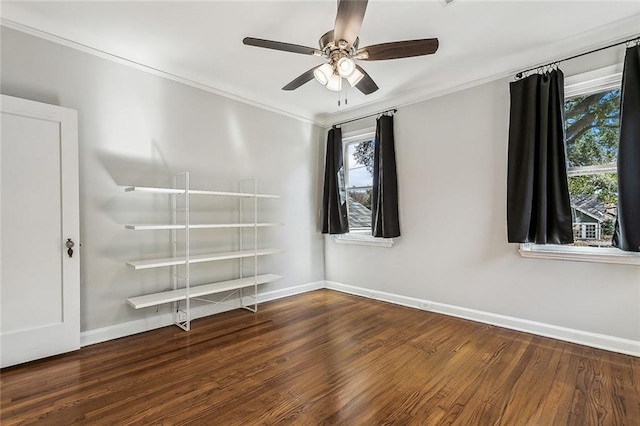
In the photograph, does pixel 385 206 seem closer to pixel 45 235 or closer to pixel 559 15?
pixel 559 15

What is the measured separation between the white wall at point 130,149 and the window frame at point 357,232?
116 cm

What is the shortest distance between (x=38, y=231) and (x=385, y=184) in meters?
3.51

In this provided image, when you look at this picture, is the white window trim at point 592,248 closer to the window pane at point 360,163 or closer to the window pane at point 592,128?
the window pane at point 592,128

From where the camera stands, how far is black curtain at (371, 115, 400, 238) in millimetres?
3959

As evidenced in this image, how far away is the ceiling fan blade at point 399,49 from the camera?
2172 millimetres

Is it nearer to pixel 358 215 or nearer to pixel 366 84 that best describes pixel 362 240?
pixel 358 215

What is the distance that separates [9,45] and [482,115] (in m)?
4.34

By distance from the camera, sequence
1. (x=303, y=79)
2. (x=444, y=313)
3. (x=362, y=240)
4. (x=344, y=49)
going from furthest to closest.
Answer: (x=362, y=240) < (x=444, y=313) < (x=303, y=79) < (x=344, y=49)

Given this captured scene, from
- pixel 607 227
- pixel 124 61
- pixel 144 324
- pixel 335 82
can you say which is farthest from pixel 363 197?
pixel 124 61

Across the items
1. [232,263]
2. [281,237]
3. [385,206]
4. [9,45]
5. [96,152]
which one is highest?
[9,45]

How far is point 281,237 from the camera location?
4434 mm

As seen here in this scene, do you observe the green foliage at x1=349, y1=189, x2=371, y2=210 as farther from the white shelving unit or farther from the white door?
the white door

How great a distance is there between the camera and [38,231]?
247cm

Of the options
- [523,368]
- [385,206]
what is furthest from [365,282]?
[523,368]
